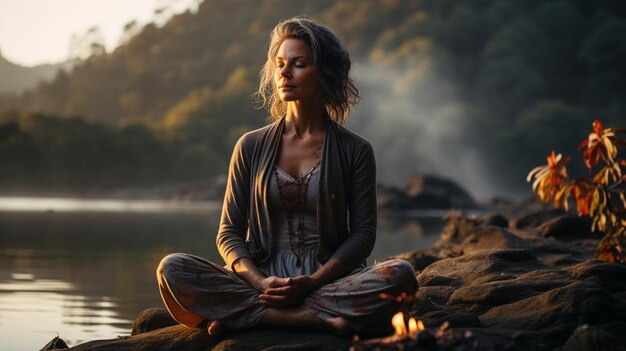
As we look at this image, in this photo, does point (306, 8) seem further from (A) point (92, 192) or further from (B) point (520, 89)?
(A) point (92, 192)

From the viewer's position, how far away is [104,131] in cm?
5259

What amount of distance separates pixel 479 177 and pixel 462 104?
5153mm

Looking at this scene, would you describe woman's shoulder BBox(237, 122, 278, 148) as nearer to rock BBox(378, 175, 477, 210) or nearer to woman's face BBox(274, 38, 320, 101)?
woman's face BBox(274, 38, 320, 101)

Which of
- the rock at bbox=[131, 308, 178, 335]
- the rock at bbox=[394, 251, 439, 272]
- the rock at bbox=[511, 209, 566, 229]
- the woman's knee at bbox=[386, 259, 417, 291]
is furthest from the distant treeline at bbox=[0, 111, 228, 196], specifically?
the woman's knee at bbox=[386, 259, 417, 291]

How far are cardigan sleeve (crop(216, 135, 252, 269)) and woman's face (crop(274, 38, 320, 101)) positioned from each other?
348 millimetres

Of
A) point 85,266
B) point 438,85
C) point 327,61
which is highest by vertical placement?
point 438,85

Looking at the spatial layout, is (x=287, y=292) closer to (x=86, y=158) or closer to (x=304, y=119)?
(x=304, y=119)

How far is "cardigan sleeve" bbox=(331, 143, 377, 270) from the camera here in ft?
15.5

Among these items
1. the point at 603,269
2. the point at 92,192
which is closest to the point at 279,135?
the point at 603,269

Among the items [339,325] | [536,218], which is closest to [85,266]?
[536,218]

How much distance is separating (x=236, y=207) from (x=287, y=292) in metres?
0.71

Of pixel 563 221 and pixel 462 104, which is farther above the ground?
pixel 462 104

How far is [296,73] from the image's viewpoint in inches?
192

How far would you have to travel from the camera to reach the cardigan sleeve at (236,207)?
15.9 feet
